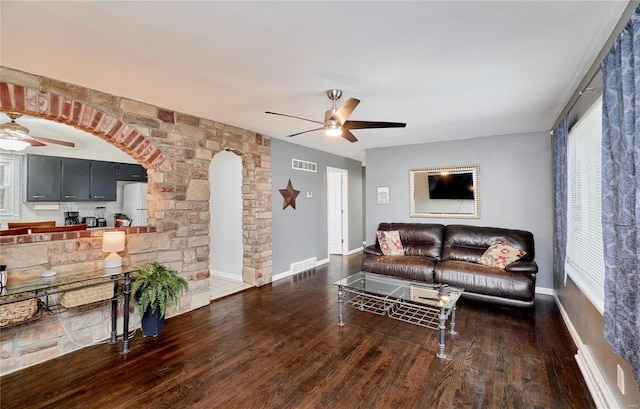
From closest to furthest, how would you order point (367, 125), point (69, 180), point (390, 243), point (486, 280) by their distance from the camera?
point (367, 125) → point (486, 280) → point (390, 243) → point (69, 180)

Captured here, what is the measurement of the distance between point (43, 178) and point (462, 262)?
7.02m

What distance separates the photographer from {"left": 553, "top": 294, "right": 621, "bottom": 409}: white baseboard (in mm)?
1763

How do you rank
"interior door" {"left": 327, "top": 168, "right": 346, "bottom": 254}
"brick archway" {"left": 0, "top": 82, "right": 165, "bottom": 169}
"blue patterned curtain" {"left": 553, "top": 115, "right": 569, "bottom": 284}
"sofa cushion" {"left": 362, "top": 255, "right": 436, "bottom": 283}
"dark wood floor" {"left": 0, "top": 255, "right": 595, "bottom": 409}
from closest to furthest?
"dark wood floor" {"left": 0, "top": 255, "right": 595, "bottom": 409}, "brick archway" {"left": 0, "top": 82, "right": 165, "bottom": 169}, "blue patterned curtain" {"left": 553, "top": 115, "right": 569, "bottom": 284}, "sofa cushion" {"left": 362, "top": 255, "right": 436, "bottom": 283}, "interior door" {"left": 327, "top": 168, "right": 346, "bottom": 254}

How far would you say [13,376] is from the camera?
87.0 inches

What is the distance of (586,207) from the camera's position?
8.55 ft

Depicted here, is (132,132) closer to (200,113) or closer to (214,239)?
(200,113)

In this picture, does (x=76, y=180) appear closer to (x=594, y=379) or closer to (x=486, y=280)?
(x=486, y=280)

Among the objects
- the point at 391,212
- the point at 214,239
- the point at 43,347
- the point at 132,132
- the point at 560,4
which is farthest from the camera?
the point at 391,212

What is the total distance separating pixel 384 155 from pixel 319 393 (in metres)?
4.41

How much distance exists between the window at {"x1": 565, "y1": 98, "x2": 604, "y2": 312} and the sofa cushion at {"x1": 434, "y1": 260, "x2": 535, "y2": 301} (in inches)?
19.7

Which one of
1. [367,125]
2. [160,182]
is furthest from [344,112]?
[160,182]

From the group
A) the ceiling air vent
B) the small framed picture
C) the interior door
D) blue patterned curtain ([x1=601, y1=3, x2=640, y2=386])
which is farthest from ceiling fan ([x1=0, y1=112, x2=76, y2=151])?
the interior door

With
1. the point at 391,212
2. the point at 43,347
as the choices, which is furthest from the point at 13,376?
the point at 391,212

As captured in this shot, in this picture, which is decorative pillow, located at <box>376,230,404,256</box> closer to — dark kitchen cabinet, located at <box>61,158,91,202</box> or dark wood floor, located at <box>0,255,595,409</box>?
dark wood floor, located at <box>0,255,595,409</box>
